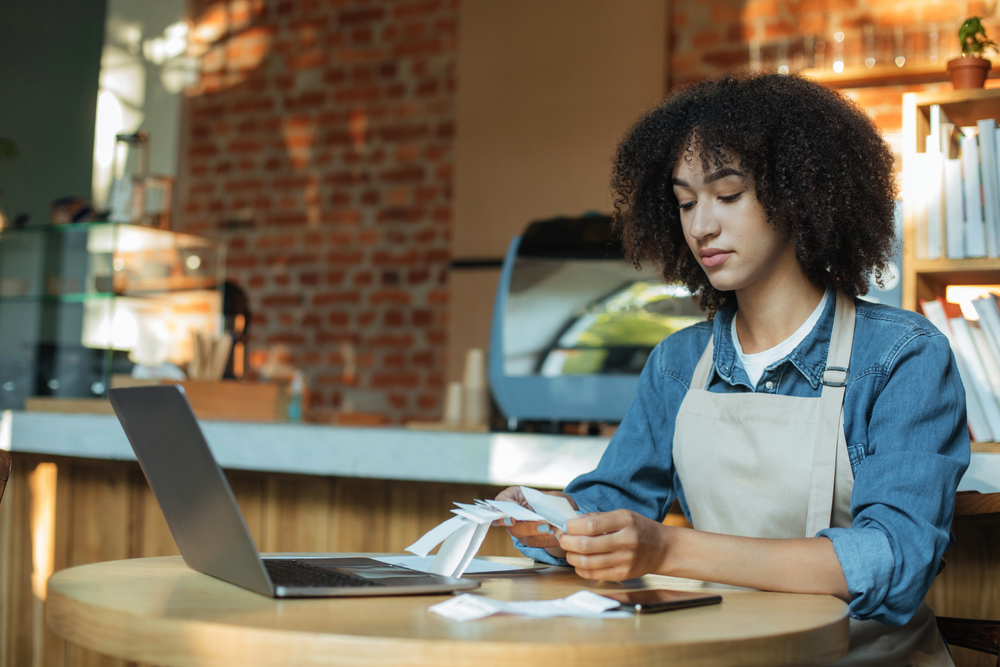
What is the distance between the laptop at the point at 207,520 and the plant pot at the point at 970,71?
140 cm

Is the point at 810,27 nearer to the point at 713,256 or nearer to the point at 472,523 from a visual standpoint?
the point at 713,256

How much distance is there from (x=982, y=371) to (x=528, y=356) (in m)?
0.95

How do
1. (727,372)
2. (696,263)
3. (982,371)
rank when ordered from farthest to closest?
(982,371) → (696,263) → (727,372)

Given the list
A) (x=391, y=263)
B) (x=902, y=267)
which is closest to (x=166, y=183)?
(x=391, y=263)

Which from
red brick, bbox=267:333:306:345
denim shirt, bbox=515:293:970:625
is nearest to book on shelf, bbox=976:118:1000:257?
denim shirt, bbox=515:293:970:625

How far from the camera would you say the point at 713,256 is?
3.60 feet

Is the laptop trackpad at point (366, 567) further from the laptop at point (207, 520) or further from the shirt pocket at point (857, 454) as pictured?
the shirt pocket at point (857, 454)

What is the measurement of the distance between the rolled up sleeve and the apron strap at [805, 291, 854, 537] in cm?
3

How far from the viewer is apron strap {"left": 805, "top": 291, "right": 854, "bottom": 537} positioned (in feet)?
3.34

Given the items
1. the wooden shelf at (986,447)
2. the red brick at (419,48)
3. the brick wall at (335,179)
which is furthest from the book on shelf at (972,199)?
the red brick at (419,48)

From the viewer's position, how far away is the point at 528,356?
214 centimetres

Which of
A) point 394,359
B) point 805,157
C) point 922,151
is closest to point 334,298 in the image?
point 394,359

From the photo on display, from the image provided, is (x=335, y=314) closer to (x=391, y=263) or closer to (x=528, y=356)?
(x=391, y=263)

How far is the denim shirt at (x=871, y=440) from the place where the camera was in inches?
34.5
